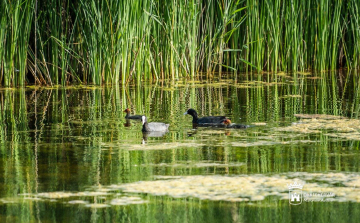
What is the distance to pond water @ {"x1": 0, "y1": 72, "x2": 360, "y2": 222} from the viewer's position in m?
4.39

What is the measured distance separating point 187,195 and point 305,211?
2.64 feet

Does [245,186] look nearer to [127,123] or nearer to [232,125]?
[232,125]

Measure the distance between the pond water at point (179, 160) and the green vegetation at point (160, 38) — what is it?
127 cm

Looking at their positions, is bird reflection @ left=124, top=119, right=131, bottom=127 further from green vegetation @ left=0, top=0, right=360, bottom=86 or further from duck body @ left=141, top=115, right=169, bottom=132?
green vegetation @ left=0, top=0, right=360, bottom=86

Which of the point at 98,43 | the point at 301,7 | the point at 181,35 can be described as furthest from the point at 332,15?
the point at 98,43

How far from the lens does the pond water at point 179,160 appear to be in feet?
14.4

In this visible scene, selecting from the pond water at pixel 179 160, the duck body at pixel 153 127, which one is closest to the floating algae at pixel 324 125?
the pond water at pixel 179 160

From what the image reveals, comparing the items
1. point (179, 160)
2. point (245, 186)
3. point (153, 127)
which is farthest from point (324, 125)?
point (245, 186)

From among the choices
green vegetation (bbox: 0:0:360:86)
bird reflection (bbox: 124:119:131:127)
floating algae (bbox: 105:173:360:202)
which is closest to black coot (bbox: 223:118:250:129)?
bird reflection (bbox: 124:119:131:127)

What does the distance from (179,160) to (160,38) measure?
21.0ft

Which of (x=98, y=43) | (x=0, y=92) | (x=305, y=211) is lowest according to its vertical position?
(x=305, y=211)

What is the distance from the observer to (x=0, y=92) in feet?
35.2

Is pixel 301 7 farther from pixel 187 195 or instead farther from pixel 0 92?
pixel 187 195

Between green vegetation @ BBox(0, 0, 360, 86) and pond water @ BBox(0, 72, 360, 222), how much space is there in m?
1.27
